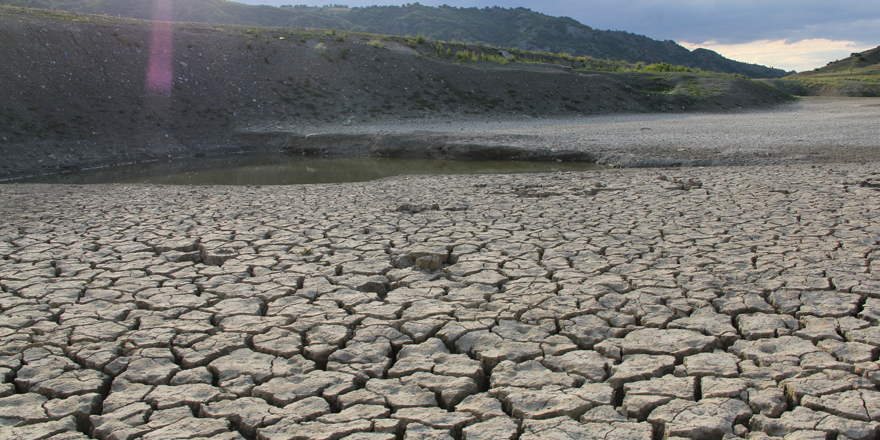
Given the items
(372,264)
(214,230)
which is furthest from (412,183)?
(372,264)

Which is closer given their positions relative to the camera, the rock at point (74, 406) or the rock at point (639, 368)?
the rock at point (74, 406)

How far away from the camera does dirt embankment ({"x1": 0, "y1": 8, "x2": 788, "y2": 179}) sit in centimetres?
1438

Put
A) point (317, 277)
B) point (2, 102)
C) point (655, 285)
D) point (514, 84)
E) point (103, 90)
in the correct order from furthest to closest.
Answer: point (514, 84) < point (103, 90) < point (2, 102) < point (317, 277) < point (655, 285)

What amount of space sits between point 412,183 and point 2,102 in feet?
39.7

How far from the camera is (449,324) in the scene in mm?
3322

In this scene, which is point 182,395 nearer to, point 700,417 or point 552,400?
point 552,400

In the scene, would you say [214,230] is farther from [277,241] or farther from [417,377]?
[417,377]

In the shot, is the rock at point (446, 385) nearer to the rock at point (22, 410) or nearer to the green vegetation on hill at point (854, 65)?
the rock at point (22, 410)

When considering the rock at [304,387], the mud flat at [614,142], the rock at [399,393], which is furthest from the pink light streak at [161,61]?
the rock at [399,393]

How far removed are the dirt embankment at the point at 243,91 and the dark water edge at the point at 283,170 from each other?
142 cm

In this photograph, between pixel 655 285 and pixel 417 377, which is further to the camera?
pixel 655 285

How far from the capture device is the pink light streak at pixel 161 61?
17.7 m

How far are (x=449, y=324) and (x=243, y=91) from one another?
60.3ft

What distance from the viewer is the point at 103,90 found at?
646 inches
